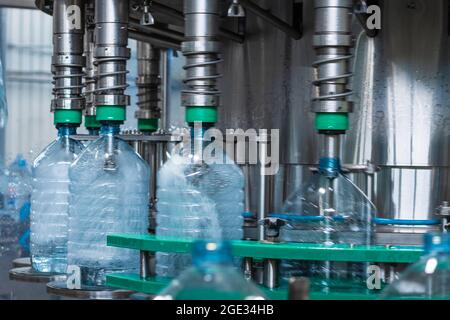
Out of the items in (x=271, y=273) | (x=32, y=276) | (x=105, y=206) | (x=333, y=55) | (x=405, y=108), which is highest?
(x=333, y=55)

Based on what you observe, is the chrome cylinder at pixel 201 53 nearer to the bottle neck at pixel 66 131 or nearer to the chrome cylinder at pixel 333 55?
the chrome cylinder at pixel 333 55

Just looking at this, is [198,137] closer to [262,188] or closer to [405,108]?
[262,188]

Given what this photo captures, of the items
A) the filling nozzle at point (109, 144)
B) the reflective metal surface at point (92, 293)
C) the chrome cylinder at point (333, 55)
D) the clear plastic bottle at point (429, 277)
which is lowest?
the reflective metal surface at point (92, 293)

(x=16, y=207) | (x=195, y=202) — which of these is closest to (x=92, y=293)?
(x=195, y=202)

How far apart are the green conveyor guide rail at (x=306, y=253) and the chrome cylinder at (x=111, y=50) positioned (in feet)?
3.14

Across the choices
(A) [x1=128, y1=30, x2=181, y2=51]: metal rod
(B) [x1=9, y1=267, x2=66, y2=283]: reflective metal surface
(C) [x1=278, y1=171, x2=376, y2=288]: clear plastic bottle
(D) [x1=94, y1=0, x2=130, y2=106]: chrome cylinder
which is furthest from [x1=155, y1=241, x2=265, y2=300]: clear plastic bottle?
(A) [x1=128, y1=30, x2=181, y2=51]: metal rod

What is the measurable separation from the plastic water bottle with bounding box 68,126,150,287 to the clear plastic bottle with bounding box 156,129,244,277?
34cm

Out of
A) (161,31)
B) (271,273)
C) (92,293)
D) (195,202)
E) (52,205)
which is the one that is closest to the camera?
(271,273)

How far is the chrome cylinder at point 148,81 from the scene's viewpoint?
800 cm

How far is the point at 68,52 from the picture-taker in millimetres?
5859

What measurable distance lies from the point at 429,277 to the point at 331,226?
144 centimetres

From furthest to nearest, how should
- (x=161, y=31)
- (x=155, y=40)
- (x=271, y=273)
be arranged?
(x=155, y=40) → (x=161, y=31) → (x=271, y=273)

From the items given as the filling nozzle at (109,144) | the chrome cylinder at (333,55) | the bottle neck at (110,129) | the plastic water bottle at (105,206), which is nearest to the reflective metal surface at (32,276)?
the plastic water bottle at (105,206)
